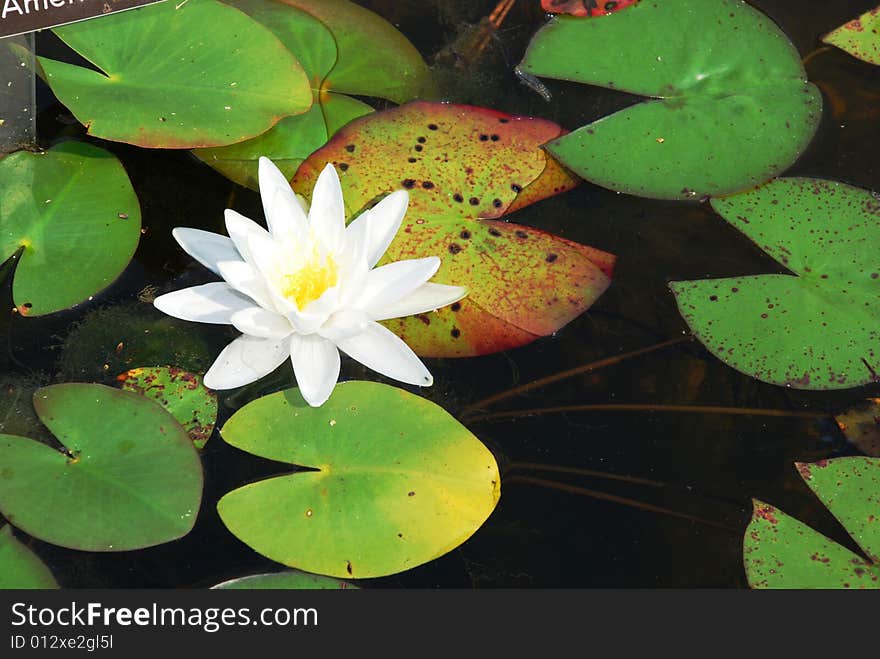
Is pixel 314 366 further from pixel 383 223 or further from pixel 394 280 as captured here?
pixel 383 223

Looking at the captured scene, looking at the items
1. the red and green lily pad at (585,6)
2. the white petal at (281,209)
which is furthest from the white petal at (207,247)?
the red and green lily pad at (585,6)

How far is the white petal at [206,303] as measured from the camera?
8.01ft

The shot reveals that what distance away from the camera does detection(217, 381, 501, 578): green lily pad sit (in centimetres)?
221

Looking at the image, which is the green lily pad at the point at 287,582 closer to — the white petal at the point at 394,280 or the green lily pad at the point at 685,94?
the white petal at the point at 394,280

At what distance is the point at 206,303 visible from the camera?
2.46m

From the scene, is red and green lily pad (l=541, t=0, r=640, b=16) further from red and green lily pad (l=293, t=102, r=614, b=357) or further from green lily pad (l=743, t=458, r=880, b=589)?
green lily pad (l=743, t=458, r=880, b=589)

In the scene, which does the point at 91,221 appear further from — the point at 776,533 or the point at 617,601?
the point at 776,533

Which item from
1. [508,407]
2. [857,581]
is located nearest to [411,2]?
[508,407]

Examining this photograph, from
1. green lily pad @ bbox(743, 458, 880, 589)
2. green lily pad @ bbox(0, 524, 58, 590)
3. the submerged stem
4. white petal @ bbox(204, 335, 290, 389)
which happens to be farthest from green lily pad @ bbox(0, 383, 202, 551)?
green lily pad @ bbox(743, 458, 880, 589)

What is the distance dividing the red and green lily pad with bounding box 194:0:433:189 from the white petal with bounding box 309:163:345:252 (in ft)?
1.35

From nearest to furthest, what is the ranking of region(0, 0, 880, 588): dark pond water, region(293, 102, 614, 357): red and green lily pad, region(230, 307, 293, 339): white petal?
region(230, 307, 293, 339): white petal < region(0, 0, 880, 588): dark pond water < region(293, 102, 614, 357): red and green lily pad

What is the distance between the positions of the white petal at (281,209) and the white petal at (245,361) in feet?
1.04

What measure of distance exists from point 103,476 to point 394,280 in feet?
3.15

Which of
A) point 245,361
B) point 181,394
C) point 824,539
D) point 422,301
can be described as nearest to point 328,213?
point 422,301
